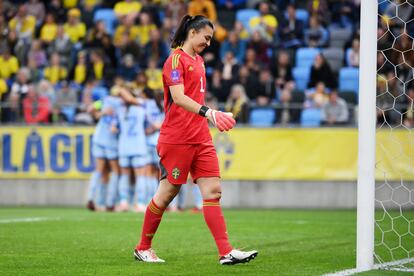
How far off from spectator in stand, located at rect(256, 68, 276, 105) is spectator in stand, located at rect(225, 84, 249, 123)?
45 centimetres

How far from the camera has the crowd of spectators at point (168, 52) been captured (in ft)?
67.8

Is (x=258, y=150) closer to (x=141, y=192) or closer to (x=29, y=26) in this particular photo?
(x=141, y=192)

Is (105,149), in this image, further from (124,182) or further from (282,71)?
(282,71)

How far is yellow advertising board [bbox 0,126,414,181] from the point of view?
65.2 feet

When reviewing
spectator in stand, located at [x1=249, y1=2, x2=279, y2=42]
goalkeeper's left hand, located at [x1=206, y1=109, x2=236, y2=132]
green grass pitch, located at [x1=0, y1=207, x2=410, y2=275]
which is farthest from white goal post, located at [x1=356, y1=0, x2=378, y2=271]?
spectator in stand, located at [x1=249, y1=2, x2=279, y2=42]

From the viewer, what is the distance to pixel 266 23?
23.5 metres

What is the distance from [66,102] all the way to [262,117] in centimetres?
447

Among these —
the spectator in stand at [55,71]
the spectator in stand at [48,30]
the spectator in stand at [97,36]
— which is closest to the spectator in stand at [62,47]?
the spectator in stand at [48,30]

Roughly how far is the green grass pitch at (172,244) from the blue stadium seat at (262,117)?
350cm

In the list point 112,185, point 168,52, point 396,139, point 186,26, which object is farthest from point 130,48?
point 186,26

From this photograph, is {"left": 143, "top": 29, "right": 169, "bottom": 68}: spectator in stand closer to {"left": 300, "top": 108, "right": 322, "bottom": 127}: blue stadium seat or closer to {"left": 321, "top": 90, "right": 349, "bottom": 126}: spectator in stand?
{"left": 300, "top": 108, "right": 322, "bottom": 127}: blue stadium seat

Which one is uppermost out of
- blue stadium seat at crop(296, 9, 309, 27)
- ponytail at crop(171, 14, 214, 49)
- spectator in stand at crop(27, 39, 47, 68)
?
blue stadium seat at crop(296, 9, 309, 27)

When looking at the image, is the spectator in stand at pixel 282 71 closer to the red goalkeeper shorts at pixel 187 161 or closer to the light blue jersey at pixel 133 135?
the light blue jersey at pixel 133 135

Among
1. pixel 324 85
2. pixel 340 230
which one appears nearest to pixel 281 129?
pixel 324 85
